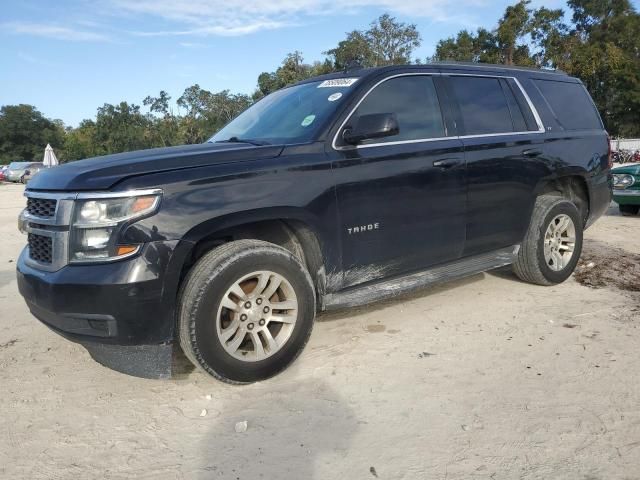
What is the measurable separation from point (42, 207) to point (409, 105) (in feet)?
8.55

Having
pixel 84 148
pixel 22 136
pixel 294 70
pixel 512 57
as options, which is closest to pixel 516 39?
pixel 512 57

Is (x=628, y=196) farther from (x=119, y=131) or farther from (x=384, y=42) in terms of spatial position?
(x=119, y=131)

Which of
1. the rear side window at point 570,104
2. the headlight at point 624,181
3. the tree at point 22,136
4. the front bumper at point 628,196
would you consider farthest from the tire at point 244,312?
the tree at point 22,136

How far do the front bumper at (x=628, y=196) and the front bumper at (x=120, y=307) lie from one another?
8675 millimetres

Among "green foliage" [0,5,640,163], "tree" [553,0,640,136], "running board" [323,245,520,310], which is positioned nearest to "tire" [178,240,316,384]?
"running board" [323,245,520,310]

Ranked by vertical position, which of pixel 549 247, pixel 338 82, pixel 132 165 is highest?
pixel 338 82

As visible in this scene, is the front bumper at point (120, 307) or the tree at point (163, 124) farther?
the tree at point (163, 124)

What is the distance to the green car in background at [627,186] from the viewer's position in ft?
28.4

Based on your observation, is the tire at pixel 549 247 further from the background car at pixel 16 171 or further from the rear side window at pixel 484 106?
the background car at pixel 16 171

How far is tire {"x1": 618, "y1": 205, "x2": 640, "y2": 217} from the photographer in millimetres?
9294

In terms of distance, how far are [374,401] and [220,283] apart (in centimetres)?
110

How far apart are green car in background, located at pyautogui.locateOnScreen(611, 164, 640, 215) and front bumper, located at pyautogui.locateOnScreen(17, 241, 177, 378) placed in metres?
8.49

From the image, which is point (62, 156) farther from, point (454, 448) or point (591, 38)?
point (454, 448)

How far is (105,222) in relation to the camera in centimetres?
269
